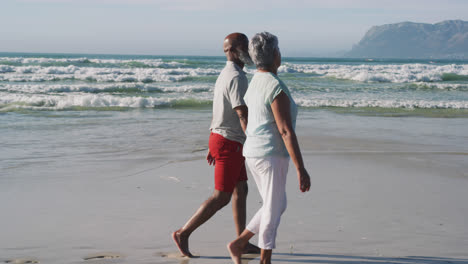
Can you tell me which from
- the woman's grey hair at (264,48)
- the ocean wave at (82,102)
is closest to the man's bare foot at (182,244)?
the woman's grey hair at (264,48)

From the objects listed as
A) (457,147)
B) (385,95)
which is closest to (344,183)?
(457,147)

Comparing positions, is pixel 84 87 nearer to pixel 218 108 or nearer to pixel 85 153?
pixel 85 153

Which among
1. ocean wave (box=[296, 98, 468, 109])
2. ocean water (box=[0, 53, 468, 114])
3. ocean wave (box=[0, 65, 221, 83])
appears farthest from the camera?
ocean wave (box=[0, 65, 221, 83])

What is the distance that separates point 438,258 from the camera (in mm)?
3721

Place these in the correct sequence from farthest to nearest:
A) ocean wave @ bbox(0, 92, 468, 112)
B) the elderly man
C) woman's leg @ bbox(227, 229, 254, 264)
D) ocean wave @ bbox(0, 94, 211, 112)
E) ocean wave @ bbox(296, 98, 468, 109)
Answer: ocean wave @ bbox(296, 98, 468, 109) < ocean wave @ bbox(0, 92, 468, 112) < ocean wave @ bbox(0, 94, 211, 112) < the elderly man < woman's leg @ bbox(227, 229, 254, 264)

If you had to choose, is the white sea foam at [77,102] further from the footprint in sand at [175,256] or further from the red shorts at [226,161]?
the red shorts at [226,161]

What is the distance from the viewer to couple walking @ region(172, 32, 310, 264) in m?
2.88

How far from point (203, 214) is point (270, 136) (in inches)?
40.9

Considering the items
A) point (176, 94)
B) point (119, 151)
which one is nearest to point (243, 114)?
point (119, 151)

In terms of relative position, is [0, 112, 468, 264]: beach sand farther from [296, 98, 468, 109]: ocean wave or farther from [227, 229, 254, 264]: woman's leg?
[296, 98, 468, 109]: ocean wave

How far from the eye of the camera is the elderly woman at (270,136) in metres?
2.86

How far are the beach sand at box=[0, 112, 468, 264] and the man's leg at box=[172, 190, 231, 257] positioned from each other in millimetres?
113

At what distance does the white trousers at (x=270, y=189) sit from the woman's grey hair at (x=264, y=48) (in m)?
0.61

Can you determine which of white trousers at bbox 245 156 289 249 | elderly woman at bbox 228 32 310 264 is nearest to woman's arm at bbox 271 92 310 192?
elderly woman at bbox 228 32 310 264
